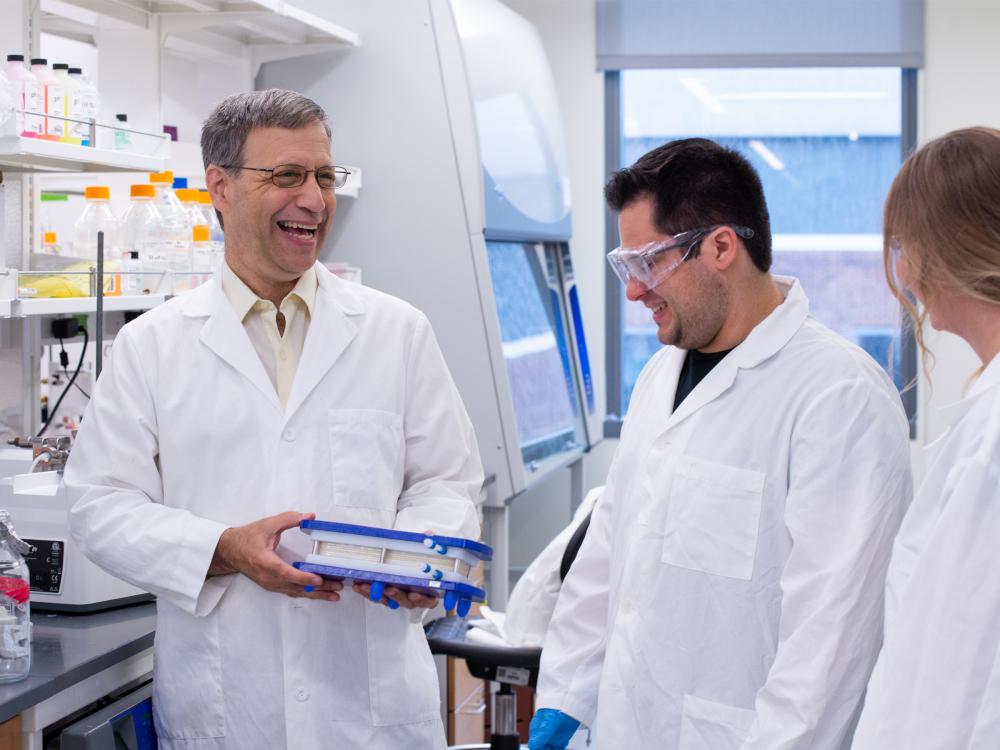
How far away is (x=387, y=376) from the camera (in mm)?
1667

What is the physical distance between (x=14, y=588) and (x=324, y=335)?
53cm

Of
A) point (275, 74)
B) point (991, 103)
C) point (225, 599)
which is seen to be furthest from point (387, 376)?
point (991, 103)

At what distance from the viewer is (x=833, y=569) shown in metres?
1.33

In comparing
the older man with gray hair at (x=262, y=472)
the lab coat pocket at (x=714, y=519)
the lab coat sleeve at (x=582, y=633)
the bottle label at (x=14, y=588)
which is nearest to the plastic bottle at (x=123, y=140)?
the older man with gray hair at (x=262, y=472)

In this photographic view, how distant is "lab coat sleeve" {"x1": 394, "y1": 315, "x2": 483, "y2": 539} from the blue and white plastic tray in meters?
0.18

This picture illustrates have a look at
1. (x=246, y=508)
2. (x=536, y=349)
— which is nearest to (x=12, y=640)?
(x=246, y=508)

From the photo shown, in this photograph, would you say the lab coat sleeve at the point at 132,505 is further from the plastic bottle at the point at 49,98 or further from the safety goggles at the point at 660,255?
the safety goggles at the point at 660,255

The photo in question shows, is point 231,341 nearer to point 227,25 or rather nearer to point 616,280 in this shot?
point 227,25

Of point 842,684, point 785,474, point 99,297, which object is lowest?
point 842,684

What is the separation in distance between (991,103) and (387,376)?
3.54 m

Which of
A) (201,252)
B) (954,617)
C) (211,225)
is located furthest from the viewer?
(211,225)

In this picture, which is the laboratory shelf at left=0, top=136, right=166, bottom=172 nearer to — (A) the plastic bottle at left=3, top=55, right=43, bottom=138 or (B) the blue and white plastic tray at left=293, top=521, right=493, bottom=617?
A: (A) the plastic bottle at left=3, top=55, right=43, bottom=138

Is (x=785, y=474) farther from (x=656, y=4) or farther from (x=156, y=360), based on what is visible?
(x=656, y=4)

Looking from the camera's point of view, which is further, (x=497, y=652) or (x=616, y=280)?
(x=616, y=280)
